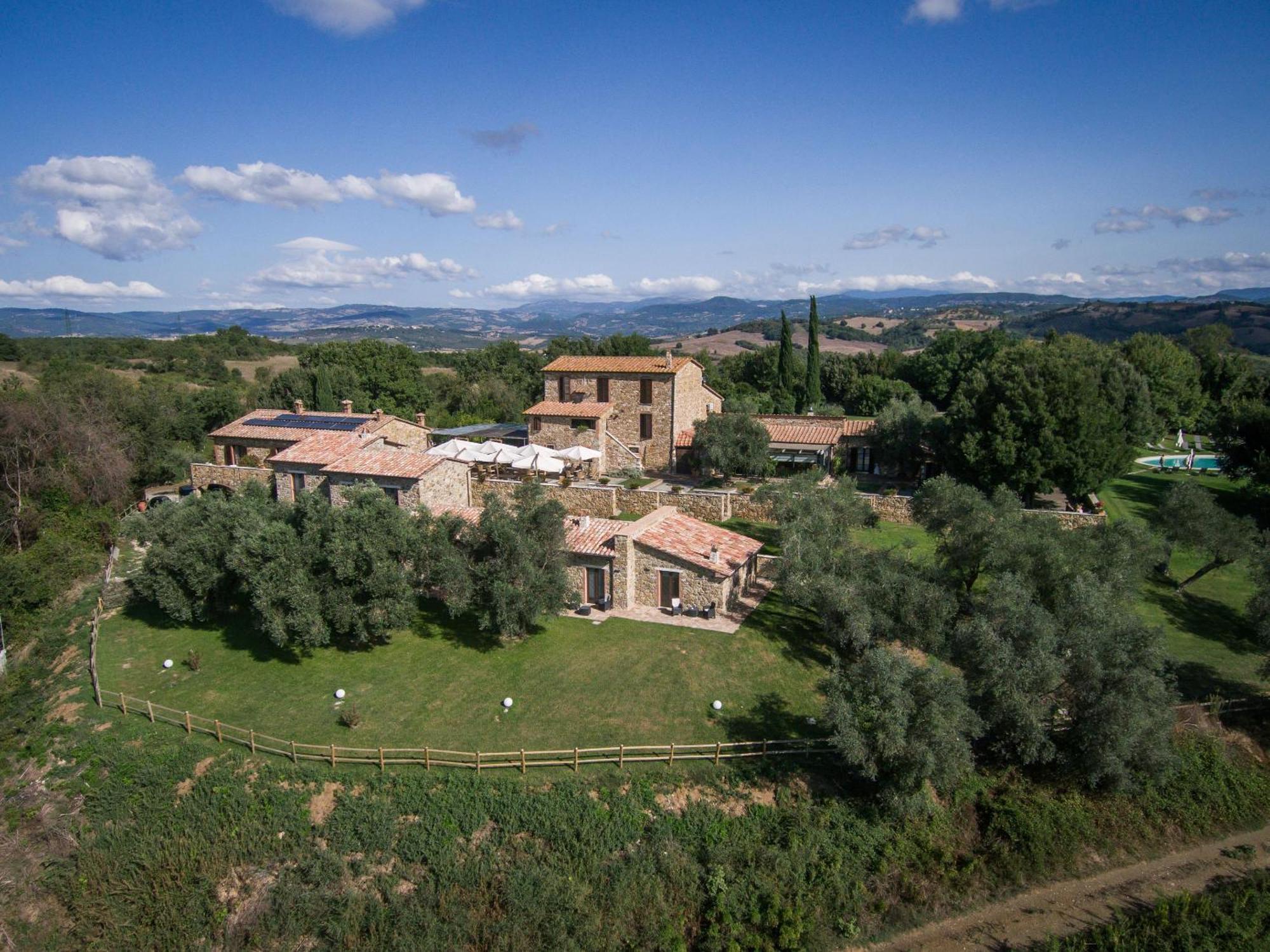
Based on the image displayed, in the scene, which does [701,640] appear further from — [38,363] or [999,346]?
[38,363]

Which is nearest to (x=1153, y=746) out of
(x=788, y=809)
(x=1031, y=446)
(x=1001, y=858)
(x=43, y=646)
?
(x=1001, y=858)

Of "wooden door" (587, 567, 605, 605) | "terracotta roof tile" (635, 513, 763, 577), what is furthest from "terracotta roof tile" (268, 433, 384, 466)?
"terracotta roof tile" (635, 513, 763, 577)

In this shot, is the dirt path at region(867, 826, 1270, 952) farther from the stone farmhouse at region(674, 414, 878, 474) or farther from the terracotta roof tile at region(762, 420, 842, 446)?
the terracotta roof tile at region(762, 420, 842, 446)

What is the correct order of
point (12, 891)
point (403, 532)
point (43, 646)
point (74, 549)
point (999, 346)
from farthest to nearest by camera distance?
point (999, 346) < point (74, 549) < point (43, 646) < point (403, 532) < point (12, 891)

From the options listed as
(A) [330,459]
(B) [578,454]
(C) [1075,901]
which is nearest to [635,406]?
(B) [578,454]

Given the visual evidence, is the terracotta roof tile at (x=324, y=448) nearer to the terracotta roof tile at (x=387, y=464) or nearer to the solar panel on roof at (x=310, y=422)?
the terracotta roof tile at (x=387, y=464)

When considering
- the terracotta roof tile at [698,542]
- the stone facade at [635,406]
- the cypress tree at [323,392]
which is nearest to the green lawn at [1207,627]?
the terracotta roof tile at [698,542]

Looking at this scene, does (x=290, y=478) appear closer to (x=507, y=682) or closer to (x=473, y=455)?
(x=473, y=455)
